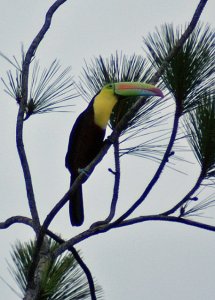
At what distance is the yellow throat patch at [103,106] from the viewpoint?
3443 millimetres

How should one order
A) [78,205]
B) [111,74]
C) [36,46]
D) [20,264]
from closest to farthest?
[36,46] < [20,264] < [111,74] < [78,205]

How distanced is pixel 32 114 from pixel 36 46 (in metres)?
0.29

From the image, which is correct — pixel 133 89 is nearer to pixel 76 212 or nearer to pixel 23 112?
pixel 23 112

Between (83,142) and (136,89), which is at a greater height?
(136,89)

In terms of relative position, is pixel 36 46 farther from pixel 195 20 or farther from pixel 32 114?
pixel 195 20

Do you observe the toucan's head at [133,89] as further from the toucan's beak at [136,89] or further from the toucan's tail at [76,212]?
the toucan's tail at [76,212]

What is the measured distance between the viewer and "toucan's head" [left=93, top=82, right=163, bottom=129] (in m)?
2.90

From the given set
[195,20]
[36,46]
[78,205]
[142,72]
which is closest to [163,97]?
[142,72]

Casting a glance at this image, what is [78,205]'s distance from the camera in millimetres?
4234

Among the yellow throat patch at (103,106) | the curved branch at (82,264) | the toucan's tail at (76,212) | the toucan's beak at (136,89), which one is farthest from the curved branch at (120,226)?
the toucan's tail at (76,212)

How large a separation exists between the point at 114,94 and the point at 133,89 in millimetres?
142

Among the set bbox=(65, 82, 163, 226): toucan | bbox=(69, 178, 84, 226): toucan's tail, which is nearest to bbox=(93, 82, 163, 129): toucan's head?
bbox=(65, 82, 163, 226): toucan

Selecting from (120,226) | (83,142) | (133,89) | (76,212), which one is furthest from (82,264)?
(83,142)

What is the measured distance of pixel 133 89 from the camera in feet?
10.00
